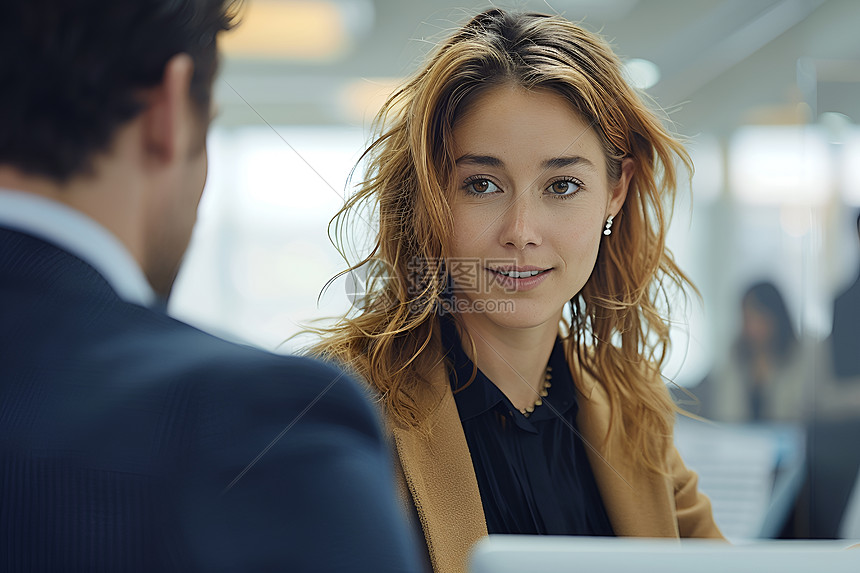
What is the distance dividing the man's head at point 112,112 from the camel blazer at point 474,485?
0.33m

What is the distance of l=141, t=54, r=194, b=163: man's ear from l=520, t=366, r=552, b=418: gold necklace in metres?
0.45

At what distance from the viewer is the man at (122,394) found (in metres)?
0.24

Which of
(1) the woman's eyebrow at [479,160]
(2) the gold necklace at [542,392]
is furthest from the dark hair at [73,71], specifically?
(2) the gold necklace at [542,392]

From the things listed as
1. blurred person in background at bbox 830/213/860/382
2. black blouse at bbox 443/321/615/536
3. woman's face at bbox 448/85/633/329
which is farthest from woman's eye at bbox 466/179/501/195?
blurred person in background at bbox 830/213/860/382

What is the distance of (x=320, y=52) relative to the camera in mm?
1063

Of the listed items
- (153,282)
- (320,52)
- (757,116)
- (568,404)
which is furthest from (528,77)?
(757,116)

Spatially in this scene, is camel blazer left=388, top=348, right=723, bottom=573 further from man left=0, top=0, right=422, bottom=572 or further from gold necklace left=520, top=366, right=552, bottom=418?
man left=0, top=0, right=422, bottom=572

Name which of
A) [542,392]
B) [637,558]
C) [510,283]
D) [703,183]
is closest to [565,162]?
[510,283]

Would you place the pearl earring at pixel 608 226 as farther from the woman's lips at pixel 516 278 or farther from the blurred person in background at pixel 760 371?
the blurred person in background at pixel 760 371

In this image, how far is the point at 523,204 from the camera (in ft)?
2.08

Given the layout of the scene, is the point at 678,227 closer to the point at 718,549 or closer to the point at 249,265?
the point at 249,265

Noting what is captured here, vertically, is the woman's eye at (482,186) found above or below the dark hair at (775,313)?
above

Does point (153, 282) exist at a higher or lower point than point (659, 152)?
lower

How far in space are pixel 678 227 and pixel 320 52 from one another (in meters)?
0.62
